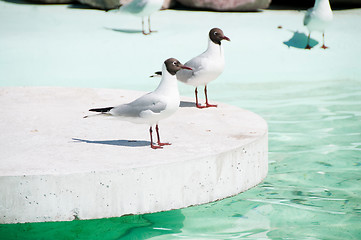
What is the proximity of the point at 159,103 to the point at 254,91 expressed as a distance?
4.45 meters

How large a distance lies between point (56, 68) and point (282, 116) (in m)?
3.65

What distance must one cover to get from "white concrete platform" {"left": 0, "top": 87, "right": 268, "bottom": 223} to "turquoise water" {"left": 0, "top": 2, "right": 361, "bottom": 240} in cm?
27

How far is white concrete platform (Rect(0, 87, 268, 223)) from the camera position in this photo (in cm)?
401

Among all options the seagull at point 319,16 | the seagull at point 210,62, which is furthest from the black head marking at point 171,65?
the seagull at point 319,16

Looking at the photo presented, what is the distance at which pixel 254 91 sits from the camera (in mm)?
8633

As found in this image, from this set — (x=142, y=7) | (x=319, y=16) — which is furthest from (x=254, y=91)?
(x=142, y=7)

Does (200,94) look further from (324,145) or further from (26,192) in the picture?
(26,192)

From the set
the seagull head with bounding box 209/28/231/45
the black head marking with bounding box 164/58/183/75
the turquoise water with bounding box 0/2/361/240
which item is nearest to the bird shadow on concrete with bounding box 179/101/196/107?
the seagull head with bounding box 209/28/231/45

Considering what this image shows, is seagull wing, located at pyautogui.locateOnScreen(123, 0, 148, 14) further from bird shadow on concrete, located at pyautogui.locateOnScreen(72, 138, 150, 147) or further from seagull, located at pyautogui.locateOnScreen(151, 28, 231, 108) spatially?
bird shadow on concrete, located at pyautogui.locateOnScreen(72, 138, 150, 147)

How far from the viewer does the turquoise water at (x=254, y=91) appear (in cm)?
449

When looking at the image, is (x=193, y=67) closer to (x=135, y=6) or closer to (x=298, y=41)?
(x=135, y=6)

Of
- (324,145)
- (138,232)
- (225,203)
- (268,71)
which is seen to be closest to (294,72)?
(268,71)

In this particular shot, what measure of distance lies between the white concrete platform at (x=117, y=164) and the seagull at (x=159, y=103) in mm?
275

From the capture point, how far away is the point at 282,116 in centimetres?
754
